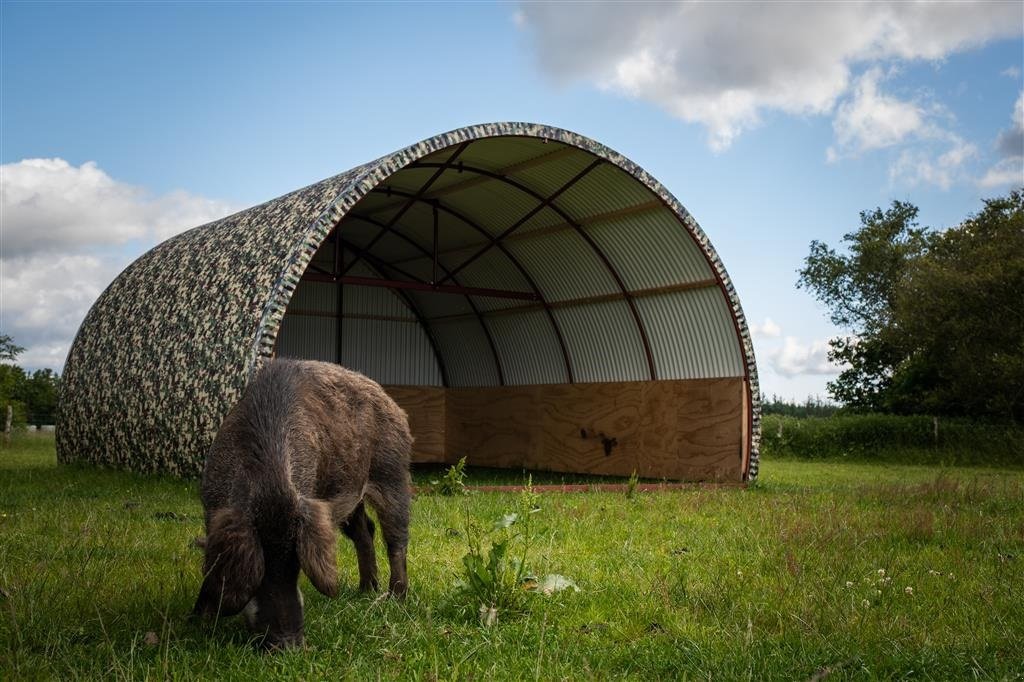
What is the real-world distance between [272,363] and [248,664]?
2.04 metres

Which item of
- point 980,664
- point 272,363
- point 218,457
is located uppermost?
point 272,363

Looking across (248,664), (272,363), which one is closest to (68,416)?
(272,363)

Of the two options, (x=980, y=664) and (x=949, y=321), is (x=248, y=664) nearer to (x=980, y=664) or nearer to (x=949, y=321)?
(x=980, y=664)

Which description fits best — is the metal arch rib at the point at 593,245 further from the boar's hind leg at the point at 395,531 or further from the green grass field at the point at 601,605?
the boar's hind leg at the point at 395,531

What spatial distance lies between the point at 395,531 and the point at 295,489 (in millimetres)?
Result: 1728

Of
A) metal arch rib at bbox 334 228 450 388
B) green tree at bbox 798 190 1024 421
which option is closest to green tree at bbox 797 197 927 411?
green tree at bbox 798 190 1024 421

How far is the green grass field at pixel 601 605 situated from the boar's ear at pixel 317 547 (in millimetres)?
402

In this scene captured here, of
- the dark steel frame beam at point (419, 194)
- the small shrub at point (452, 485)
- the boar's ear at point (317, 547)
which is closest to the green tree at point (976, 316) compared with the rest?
the dark steel frame beam at point (419, 194)

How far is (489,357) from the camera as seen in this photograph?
76.6 feet

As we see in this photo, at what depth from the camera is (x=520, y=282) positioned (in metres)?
20.7

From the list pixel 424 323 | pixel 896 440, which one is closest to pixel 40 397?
pixel 424 323

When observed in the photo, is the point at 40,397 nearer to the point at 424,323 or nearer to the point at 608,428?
the point at 424,323

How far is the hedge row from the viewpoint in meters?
26.3

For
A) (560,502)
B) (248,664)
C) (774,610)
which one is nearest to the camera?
(248,664)
